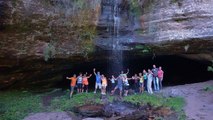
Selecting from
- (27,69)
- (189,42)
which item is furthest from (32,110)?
(189,42)

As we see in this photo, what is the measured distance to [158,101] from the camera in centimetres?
1132

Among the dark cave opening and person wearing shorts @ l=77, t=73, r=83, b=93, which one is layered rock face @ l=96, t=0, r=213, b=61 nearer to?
person wearing shorts @ l=77, t=73, r=83, b=93

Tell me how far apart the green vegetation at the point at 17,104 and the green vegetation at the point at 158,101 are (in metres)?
3.49

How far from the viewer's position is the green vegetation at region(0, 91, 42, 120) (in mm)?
10547

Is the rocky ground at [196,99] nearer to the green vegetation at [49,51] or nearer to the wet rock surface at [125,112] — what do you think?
the wet rock surface at [125,112]

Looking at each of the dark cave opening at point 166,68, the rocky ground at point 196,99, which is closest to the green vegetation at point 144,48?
the dark cave opening at point 166,68

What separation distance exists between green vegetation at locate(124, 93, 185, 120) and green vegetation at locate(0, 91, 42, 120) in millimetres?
3492

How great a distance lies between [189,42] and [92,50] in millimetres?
4053

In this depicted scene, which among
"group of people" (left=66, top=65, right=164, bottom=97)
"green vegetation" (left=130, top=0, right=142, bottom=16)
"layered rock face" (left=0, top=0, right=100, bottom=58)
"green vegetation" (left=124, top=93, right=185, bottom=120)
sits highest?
"green vegetation" (left=130, top=0, right=142, bottom=16)

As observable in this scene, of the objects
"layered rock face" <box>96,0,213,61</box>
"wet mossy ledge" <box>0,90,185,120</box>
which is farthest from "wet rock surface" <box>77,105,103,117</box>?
Result: "layered rock face" <box>96,0,213,61</box>

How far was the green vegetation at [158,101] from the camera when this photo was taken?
10.9 metres

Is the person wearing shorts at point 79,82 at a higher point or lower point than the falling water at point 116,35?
lower

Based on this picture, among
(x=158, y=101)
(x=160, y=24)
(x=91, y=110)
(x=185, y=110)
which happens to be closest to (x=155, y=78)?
(x=158, y=101)

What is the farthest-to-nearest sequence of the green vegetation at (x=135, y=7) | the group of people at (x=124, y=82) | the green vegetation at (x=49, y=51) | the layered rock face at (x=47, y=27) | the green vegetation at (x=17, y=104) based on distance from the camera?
1. the group of people at (x=124, y=82)
2. the green vegetation at (x=135, y=7)
3. the green vegetation at (x=49, y=51)
4. the green vegetation at (x=17, y=104)
5. the layered rock face at (x=47, y=27)
